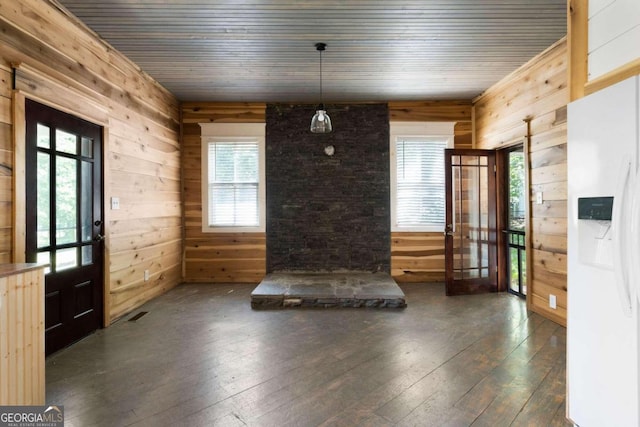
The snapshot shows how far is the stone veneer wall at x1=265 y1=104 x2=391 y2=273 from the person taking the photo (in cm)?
506

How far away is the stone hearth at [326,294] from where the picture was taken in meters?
3.84

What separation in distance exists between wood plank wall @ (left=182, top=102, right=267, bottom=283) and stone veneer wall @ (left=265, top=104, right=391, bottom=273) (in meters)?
0.41

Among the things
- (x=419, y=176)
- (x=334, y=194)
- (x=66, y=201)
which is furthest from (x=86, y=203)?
(x=419, y=176)

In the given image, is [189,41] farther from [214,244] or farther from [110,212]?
[214,244]

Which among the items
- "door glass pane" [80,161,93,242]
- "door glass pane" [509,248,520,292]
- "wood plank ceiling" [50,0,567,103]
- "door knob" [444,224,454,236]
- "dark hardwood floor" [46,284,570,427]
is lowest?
"dark hardwood floor" [46,284,570,427]

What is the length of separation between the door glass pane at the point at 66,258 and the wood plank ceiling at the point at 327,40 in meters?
2.04

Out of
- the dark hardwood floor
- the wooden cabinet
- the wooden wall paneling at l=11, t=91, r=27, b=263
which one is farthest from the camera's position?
the wooden wall paneling at l=11, t=91, r=27, b=263

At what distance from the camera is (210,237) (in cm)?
511

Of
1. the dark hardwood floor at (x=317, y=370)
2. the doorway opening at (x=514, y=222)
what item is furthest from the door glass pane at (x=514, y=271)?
the dark hardwood floor at (x=317, y=370)

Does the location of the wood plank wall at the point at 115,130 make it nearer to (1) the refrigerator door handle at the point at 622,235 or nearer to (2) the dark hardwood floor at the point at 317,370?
(2) the dark hardwood floor at the point at 317,370

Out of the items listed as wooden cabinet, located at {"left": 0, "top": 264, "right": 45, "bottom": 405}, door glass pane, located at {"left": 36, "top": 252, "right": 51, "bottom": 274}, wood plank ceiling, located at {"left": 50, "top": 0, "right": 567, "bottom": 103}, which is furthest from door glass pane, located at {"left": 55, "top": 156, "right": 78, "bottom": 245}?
wood plank ceiling, located at {"left": 50, "top": 0, "right": 567, "bottom": 103}

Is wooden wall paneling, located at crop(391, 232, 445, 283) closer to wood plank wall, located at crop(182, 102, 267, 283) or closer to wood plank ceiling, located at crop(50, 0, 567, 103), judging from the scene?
wood plank wall, located at crop(182, 102, 267, 283)

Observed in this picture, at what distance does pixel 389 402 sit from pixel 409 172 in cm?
371

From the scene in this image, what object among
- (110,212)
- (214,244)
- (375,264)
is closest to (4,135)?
(110,212)
